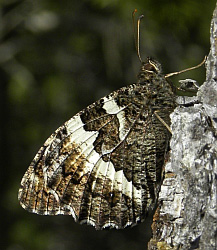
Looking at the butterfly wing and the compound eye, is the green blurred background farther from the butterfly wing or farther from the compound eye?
the butterfly wing

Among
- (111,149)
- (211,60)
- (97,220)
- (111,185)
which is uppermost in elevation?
(211,60)

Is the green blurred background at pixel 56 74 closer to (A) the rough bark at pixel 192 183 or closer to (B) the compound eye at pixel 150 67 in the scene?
(B) the compound eye at pixel 150 67

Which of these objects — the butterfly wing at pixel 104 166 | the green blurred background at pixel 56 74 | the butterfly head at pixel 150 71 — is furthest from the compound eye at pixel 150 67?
the green blurred background at pixel 56 74

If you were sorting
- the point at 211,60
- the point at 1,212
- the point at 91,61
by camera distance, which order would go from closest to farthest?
the point at 211,60
the point at 1,212
the point at 91,61

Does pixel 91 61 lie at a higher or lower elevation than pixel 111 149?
higher

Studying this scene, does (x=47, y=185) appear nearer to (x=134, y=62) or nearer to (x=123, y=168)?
(x=123, y=168)

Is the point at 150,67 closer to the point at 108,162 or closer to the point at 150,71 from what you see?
the point at 150,71

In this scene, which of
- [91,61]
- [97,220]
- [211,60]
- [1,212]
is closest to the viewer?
[211,60]

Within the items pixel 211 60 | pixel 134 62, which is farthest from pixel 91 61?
pixel 211 60
